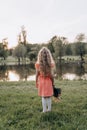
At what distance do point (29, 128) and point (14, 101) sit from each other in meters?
3.05

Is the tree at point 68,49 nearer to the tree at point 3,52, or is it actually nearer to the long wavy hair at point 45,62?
the tree at point 3,52

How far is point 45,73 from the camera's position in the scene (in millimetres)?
7039

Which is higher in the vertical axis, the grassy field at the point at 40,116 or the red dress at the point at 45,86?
the red dress at the point at 45,86

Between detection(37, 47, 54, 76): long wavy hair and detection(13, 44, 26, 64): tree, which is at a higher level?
detection(13, 44, 26, 64): tree

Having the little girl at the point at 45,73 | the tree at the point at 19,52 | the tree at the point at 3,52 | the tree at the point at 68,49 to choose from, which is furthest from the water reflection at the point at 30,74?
the tree at the point at 68,49

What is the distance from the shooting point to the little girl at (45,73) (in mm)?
7020

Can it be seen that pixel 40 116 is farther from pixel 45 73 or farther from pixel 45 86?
pixel 45 73

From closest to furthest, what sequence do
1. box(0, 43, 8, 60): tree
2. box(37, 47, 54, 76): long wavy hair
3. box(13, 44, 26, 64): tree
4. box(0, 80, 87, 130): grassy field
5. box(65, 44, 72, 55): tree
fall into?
box(0, 80, 87, 130): grassy field, box(37, 47, 54, 76): long wavy hair, box(0, 43, 8, 60): tree, box(13, 44, 26, 64): tree, box(65, 44, 72, 55): tree

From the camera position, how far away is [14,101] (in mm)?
9031

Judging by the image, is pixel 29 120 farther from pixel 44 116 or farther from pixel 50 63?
pixel 50 63

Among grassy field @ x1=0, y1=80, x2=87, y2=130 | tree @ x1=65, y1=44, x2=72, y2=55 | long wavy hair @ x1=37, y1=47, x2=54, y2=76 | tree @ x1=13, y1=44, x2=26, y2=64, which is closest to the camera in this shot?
grassy field @ x1=0, y1=80, x2=87, y2=130

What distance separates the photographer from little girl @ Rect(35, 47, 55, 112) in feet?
23.0

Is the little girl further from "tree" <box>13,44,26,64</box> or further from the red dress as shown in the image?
"tree" <box>13,44,26,64</box>

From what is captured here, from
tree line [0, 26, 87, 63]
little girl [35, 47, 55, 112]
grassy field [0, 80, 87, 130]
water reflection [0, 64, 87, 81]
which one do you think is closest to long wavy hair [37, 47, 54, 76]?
little girl [35, 47, 55, 112]
